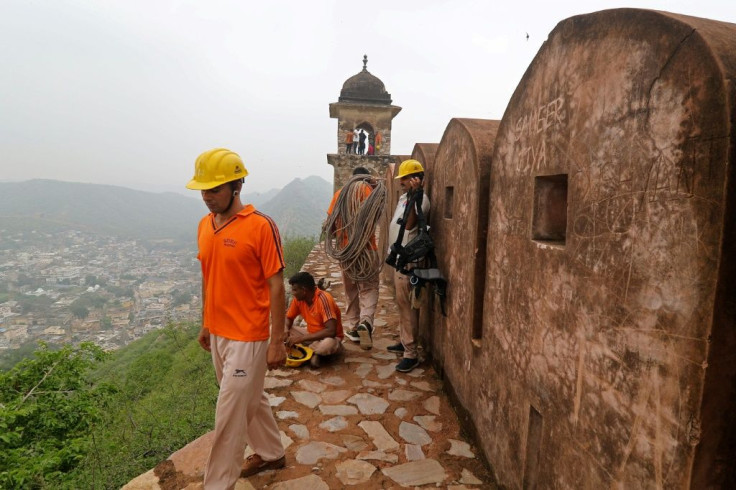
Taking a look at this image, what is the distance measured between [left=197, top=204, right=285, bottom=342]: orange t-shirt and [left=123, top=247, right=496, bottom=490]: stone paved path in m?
1.12

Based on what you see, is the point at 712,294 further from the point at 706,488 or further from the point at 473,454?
the point at 473,454

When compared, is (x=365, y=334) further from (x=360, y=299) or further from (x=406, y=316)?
(x=406, y=316)

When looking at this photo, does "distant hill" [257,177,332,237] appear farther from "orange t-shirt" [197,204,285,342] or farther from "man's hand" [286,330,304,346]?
"orange t-shirt" [197,204,285,342]

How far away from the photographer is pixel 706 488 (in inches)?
48.8

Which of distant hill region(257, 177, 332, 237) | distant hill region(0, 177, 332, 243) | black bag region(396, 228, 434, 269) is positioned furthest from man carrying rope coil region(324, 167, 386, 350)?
distant hill region(0, 177, 332, 243)

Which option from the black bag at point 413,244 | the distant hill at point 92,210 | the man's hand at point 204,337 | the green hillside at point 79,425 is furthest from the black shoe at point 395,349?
the distant hill at point 92,210

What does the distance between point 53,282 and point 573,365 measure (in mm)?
65278

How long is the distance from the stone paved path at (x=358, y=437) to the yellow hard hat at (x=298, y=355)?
0.09m

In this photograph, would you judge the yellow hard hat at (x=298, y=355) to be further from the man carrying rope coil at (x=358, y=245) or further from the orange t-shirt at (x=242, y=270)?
the orange t-shirt at (x=242, y=270)

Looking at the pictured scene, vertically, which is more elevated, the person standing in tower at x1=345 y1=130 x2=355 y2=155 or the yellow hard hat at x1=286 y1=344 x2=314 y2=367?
the person standing in tower at x1=345 y1=130 x2=355 y2=155

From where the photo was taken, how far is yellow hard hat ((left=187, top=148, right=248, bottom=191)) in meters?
2.37

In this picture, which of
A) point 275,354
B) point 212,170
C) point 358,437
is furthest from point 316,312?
point 212,170

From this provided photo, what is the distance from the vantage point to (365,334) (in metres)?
5.14

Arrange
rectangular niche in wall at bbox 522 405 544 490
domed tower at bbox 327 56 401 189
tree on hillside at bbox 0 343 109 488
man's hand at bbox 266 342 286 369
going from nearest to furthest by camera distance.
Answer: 1. rectangular niche in wall at bbox 522 405 544 490
2. man's hand at bbox 266 342 286 369
3. tree on hillside at bbox 0 343 109 488
4. domed tower at bbox 327 56 401 189
